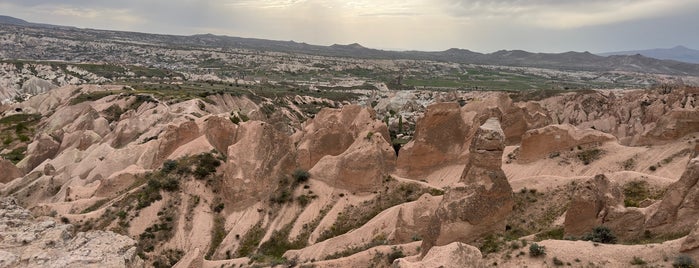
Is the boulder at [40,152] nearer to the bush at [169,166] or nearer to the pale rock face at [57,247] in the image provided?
the bush at [169,166]

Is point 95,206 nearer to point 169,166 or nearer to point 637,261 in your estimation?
point 169,166

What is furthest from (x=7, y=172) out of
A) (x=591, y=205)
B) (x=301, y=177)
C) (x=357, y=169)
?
(x=591, y=205)

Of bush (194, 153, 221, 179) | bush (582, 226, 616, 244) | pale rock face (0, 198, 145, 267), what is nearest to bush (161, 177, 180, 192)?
bush (194, 153, 221, 179)

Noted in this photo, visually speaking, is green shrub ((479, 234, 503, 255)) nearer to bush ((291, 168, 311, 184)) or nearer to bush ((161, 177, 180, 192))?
bush ((291, 168, 311, 184))

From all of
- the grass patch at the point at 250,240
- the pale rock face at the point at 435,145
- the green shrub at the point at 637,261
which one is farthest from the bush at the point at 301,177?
the green shrub at the point at 637,261

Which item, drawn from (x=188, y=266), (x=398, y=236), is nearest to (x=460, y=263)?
(x=398, y=236)

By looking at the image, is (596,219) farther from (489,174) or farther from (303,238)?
(303,238)
